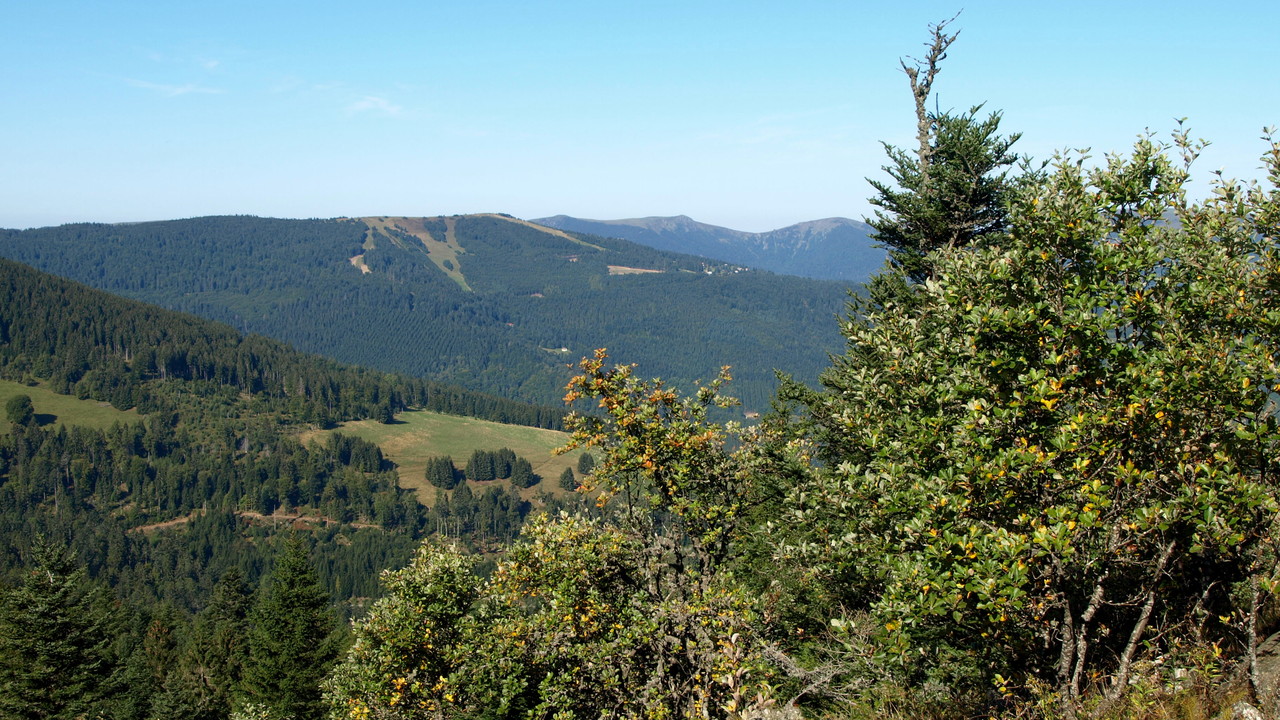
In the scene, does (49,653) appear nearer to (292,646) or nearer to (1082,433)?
(292,646)

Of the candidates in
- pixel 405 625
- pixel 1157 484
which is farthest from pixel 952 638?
pixel 405 625

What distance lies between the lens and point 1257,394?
26.6ft

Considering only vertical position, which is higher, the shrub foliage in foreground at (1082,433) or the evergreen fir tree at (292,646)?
the shrub foliage in foreground at (1082,433)

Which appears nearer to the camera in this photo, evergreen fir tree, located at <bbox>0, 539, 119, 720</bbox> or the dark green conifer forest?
the dark green conifer forest

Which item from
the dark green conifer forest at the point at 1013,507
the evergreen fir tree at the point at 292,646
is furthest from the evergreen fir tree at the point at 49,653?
the dark green conifer forest at the point at 1013,507

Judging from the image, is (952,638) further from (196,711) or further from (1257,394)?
(196,711)

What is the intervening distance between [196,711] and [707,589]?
47.5 m

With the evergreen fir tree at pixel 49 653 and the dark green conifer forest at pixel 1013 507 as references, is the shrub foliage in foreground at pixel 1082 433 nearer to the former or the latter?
the dark green conifer forest at pixel 1013 507

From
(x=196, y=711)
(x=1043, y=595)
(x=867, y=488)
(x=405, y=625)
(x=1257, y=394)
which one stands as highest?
(x=1257, y=394)

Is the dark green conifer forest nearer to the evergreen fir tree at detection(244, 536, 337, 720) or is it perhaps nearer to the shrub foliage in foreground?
the shrub foliage in foreground

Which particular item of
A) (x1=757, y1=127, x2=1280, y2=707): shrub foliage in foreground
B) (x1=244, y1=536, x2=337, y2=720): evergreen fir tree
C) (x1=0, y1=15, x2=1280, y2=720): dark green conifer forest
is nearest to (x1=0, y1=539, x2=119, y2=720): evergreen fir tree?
(x1=244, y1=536, x2=337, y2=720): evergreen fir tree

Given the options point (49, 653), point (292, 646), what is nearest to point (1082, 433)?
point (292, 646)

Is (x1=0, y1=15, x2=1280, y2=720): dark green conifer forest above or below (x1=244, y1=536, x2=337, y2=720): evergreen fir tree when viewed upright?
above

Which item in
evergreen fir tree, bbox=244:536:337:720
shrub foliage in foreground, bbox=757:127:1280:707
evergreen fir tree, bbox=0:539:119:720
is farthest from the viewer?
evergreen fir tree, bbox=244:536:337:720
